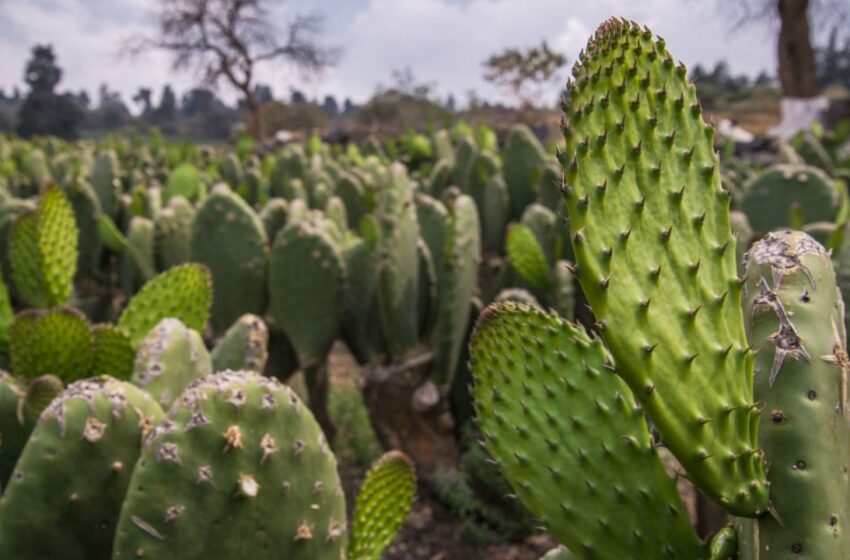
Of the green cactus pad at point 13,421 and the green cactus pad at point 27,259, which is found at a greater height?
the green cactus pad at point 27,259

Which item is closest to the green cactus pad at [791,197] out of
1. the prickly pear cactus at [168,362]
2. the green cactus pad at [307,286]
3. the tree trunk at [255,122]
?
the green cactus pad at [307,286]

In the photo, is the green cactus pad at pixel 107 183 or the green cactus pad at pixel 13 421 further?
the green cactus pad at pixel 107 183

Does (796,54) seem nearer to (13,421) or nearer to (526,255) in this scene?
(526,255)

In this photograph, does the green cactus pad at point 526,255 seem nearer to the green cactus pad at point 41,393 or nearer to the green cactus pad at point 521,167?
the green cactus pad at point 41,393

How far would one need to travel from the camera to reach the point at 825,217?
2848 mm

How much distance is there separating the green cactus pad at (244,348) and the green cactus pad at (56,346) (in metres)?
0.25

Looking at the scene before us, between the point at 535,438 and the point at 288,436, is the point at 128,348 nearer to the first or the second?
the point at 288,436

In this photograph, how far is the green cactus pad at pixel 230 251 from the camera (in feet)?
8.29

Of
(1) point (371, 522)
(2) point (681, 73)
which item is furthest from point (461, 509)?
(2) point (681, 73)

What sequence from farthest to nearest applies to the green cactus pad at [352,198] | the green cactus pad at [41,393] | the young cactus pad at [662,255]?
the green cactus pad at [352,198]
the green cactus pad at [41,393]
the young cactus pad at [662,255]

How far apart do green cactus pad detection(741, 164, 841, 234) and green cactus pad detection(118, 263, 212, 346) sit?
1.97 meters

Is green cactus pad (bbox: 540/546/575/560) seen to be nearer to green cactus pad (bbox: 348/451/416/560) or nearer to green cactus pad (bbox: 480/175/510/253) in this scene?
green cactus pad (bbox: 348/451/416/560)

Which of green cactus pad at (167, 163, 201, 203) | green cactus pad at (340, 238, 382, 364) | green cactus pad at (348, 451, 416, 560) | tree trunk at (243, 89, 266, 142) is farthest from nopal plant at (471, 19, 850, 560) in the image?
tree trunk at (243, 89, 266, 142)

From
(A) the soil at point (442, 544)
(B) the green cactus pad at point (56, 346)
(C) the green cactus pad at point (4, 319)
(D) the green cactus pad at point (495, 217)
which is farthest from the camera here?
(D) the green cactus pad at point (495, 217)
